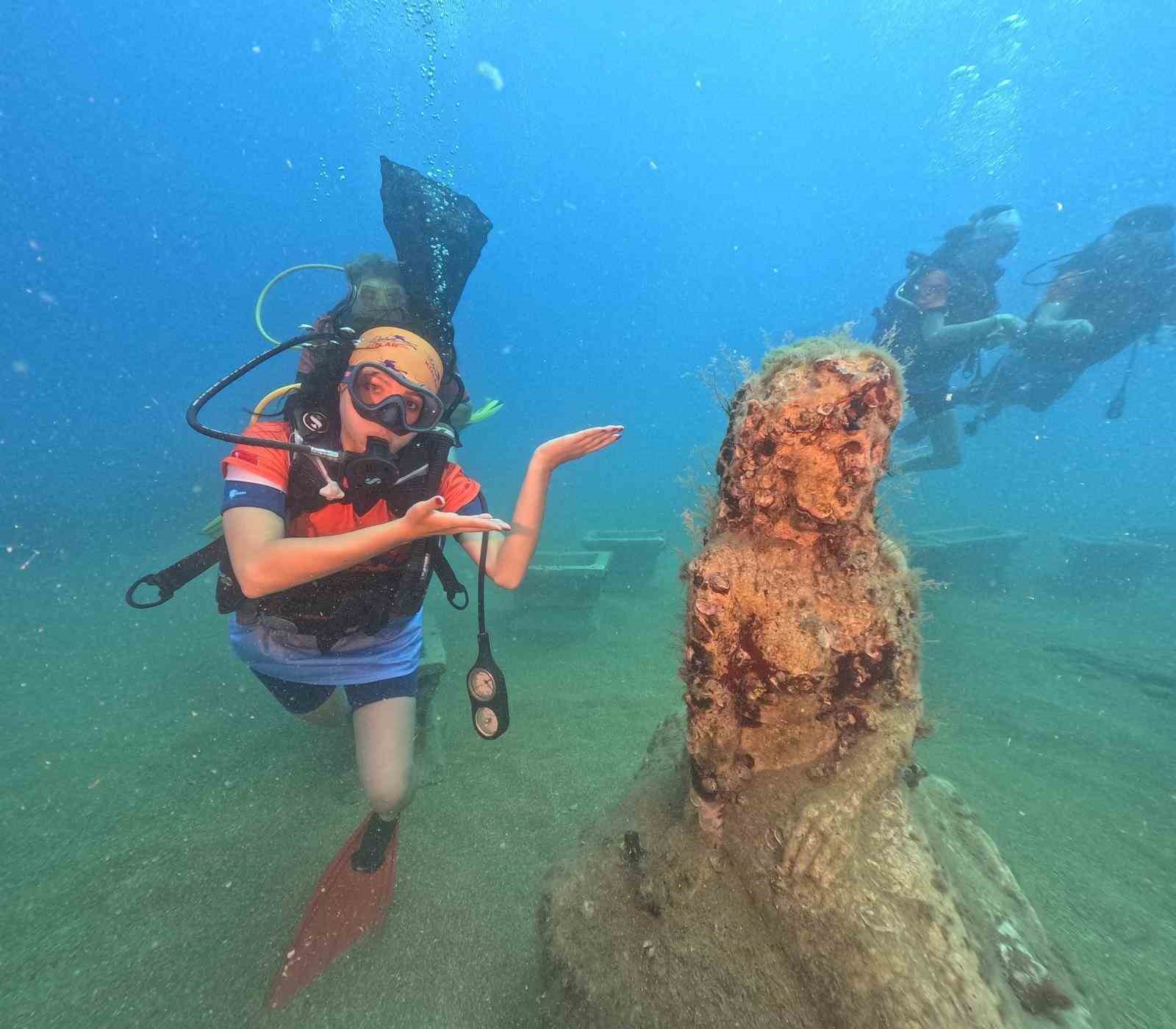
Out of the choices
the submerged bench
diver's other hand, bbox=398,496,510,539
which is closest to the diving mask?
diver's other hand, bbox=398,496,510,539

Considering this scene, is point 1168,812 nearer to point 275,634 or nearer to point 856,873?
point 856,873

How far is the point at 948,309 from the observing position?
9.74m

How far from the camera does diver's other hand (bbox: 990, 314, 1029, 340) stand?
878 cm

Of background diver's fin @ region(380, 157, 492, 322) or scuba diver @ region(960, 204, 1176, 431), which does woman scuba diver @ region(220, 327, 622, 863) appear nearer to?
background diver's fin @ region(380, 157, 492, 322)

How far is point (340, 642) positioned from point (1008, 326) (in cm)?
1184

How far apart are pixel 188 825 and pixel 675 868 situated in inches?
162

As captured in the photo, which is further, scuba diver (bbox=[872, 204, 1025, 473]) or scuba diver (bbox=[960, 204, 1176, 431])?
scuba diver (bbox=[960, 204, 1176, 431])

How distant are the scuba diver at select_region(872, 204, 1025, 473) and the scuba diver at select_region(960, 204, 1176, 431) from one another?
1022 mm

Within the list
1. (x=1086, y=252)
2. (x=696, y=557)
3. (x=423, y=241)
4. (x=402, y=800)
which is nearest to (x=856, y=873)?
(x=696, y=557)

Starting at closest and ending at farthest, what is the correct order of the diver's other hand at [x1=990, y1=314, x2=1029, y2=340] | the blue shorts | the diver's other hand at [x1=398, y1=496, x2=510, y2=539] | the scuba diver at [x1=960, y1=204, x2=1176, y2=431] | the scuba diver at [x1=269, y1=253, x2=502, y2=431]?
the diver's other hand at [x1=398, y1=496, x2=510, y2=539]
the scuba diver at [x1=269, y1=253, x2=502, y2=431]
the blue shorts
the diver's other hand at [x1=990, y1=314, x2=1029, y2=340]
the scuba diver at [x1=960, y1=204, x2=1176, y2=431]

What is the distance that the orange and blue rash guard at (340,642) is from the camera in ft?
9.52

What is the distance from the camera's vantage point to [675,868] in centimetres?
199

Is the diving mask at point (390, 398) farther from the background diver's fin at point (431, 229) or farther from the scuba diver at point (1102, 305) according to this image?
the scuba diver at point (1102, 305)

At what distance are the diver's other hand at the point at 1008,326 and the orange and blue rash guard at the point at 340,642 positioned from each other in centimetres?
1016
